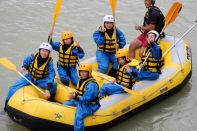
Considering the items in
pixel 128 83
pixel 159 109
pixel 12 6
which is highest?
pixel 12 6

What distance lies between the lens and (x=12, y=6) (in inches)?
438

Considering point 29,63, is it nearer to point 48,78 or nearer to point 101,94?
point 48,78

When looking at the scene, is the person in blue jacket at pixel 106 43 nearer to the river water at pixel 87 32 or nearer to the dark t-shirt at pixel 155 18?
the dark t-shirt at pixel 155 18

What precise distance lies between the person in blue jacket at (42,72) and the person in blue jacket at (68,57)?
17.6 inches

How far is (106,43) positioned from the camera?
759 cm

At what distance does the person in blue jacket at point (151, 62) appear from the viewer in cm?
693

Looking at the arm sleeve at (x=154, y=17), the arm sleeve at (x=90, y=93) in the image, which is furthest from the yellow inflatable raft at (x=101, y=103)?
the arm sleeve at (x=154, y=17)

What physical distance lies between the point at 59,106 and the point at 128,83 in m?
1.15

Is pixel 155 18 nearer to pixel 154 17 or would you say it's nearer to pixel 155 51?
pixel 154 17

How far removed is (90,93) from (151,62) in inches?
54.8

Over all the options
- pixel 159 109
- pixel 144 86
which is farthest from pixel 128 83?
pixel 159 109

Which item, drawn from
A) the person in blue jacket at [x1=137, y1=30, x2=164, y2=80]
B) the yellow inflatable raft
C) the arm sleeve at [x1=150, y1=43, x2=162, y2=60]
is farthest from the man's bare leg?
the arm sleeve at [x1=150, y1=43, x2=162, y2=60]

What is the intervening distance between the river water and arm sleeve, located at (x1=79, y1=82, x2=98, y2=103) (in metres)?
0.83

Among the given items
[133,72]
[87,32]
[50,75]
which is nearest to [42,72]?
[50,75]
